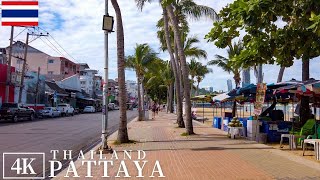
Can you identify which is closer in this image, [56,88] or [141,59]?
[141,59]

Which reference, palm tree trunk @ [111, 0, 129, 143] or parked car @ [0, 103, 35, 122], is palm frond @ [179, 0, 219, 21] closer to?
palm tree trunk @ [111, 0, 129, 143]

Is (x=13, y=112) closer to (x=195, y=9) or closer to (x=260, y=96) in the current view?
(x=195, y=9)

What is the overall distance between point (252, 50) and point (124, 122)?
10307 mm

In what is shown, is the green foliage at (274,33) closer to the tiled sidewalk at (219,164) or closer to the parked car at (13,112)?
the tiled sidewalk at (219,164)

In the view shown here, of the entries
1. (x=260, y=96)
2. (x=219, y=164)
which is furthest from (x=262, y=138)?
(x=219, y=164)

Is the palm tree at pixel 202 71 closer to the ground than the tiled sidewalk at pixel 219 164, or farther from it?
farther from it

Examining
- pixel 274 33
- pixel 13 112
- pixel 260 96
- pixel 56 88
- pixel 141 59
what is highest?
pixel 141 59

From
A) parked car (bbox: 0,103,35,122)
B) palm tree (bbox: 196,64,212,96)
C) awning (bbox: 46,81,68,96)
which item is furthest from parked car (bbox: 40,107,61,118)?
palm tree (bbox: 196,64,212,96)

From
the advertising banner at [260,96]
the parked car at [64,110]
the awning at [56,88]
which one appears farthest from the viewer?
the awning at [56,88]

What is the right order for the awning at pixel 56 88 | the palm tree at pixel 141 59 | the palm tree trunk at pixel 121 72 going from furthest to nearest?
the awning at pixel 56 88 < the palm tree at pixel 141 59 < the palm tree trunk at pixel 121 72

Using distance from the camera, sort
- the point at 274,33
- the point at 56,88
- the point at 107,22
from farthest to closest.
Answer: the point at 56,88 → the point at 107,22 → the point at 274,33

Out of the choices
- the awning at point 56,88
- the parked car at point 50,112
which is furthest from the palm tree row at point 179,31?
the awning at point 56,88

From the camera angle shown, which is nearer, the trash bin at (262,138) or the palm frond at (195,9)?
the trash bin at (262,138)

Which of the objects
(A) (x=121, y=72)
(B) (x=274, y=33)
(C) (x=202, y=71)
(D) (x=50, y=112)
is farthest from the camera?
(C) (x=202, y=71)
